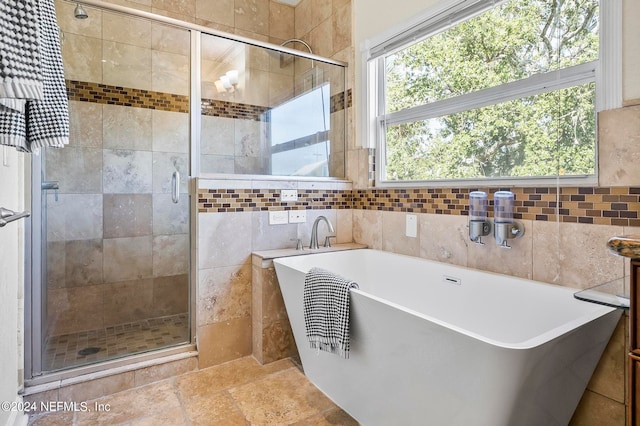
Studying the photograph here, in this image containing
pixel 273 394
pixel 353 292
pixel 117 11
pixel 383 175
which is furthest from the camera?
pixel 383 175

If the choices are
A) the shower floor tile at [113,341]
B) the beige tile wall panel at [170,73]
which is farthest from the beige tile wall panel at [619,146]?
the shower floor tile at [113,341]

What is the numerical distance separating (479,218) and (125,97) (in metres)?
2.53

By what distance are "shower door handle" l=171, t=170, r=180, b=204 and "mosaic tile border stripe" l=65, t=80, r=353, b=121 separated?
0.43m

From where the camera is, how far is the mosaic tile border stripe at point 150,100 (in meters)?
2.37

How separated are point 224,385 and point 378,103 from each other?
2.17 m

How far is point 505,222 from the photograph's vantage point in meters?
1.75

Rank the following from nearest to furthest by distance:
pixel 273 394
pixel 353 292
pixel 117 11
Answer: pixel 353 292
pixel 273 394
pixel 117 11

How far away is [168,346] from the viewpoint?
2.23 m

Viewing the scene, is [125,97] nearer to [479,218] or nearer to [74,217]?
[74,217]

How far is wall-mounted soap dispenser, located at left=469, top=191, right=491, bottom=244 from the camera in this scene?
1844mm

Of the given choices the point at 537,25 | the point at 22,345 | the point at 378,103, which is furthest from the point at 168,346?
the point at 537,25

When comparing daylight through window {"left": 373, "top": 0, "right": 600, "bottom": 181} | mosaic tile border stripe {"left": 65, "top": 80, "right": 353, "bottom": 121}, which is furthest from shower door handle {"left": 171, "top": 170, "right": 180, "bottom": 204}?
daylight through window {"left": 373, "top": 0, "right": 600, "bottom": 181}

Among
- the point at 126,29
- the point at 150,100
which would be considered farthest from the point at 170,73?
the point at 126,29

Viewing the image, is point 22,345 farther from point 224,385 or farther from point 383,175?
point 383,175
